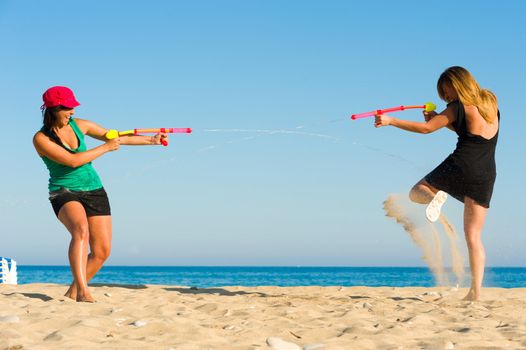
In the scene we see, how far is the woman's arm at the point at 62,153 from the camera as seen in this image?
18.3ft

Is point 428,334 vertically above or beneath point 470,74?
beneath

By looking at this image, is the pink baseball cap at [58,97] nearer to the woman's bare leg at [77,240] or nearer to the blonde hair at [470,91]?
the woman's bare leg at [77,240]

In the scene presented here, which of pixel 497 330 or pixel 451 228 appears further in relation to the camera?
pixel 451 228

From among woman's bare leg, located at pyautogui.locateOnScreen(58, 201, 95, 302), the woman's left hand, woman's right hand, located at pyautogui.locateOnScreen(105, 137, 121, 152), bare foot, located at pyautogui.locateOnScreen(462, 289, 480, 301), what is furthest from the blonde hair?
woman's bare leg, located at pyautogui.locateOnScreen(58, 201, 95, 302)

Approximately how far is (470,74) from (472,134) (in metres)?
0.52

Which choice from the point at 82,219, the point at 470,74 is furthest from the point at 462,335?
the point at 82,219

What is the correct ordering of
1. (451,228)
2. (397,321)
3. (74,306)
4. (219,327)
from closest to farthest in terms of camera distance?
(219,327), (397,321), (74,306), (451,228)

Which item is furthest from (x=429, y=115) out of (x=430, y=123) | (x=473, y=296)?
(x=473, y=296)

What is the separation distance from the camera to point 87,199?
583 cm

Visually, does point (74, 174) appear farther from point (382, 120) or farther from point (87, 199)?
point (382, 120)

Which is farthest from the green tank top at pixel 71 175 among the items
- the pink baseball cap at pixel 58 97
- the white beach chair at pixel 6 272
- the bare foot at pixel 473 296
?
the white beach chair at pixel 6 272

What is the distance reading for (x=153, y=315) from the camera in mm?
4922

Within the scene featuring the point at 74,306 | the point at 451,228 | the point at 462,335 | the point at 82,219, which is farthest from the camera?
the point at 451,228

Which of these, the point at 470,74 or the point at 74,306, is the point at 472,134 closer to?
the point at 470,74
